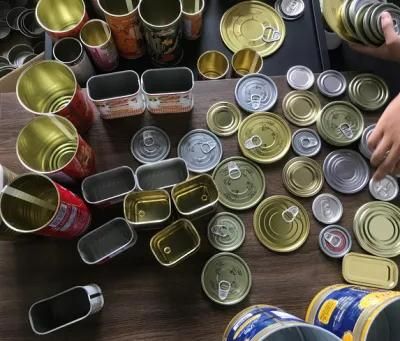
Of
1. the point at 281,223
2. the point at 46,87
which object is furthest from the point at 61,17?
the point at 281,223

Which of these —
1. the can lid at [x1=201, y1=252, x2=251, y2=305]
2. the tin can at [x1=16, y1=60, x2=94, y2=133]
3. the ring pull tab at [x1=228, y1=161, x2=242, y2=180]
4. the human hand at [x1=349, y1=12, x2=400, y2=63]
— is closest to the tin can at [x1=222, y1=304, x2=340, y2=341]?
the can lid at [x1=201, y1=252, x2=251, y2=305]

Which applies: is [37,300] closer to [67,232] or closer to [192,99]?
[67,232]

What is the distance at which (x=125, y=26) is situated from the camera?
0.87m

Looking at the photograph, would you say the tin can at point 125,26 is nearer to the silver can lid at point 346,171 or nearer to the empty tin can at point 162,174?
the empty tin can at point 162,174

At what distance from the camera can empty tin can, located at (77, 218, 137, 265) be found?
751 millimetres

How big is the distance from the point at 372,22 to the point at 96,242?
69 cm

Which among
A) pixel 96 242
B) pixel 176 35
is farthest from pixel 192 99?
pixel 96 242

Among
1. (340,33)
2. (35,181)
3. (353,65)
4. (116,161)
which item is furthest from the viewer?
(353,65)

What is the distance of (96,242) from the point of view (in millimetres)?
762

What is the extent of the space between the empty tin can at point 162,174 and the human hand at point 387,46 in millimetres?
477

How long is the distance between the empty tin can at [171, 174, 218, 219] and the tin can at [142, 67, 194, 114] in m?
0.16

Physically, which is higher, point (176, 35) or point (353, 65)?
point (176, 35)

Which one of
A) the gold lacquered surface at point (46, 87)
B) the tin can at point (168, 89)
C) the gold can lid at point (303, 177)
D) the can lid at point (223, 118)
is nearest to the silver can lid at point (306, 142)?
the gold can lid at point (303, 177)

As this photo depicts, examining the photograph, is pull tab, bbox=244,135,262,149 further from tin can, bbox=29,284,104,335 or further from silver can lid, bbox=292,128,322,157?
tin can, bbox=29,284,104,335
